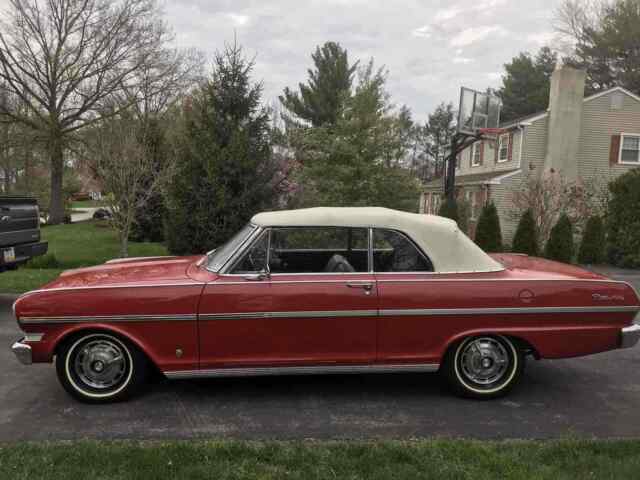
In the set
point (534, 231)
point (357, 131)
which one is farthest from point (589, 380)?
point (357, 131)

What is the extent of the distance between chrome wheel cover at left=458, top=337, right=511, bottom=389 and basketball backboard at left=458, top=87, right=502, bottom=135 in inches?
617

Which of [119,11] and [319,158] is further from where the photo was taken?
[119,11]

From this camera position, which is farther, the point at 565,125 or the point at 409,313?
the point at 565,125

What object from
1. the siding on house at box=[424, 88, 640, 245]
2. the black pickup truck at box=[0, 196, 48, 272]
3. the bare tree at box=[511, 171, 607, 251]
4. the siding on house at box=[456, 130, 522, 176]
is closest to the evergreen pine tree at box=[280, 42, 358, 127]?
the siding on house at box=[456, 130, 522, 176]

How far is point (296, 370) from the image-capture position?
4.16 metres

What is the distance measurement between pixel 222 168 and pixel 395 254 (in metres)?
7.08

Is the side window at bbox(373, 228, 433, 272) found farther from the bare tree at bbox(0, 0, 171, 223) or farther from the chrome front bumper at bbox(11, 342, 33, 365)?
the bare tree at bbox(0, 0, 171, 223)

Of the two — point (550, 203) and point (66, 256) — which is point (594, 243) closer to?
point (550, 203)

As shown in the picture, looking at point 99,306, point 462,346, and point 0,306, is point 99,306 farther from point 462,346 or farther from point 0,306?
point 0,306

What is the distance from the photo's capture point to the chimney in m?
22.6

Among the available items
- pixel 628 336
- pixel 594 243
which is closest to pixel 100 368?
pixel 628 336

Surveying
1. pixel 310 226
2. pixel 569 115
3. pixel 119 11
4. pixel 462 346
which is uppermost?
pixel 119 11

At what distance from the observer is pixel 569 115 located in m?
22.8

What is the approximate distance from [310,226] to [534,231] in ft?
38.8
